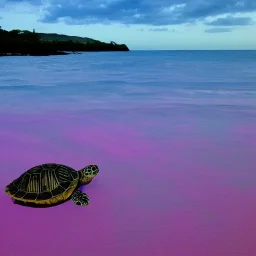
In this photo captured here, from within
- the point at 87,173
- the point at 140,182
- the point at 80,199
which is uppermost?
the point at 87,173

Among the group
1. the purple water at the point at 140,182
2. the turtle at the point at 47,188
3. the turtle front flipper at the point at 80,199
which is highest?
the turtle at the point at 47,188

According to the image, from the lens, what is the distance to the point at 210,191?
5023 millimetres

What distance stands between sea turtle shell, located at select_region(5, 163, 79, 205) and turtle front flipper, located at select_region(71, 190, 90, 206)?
3.7 inches

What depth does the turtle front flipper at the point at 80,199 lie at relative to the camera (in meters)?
4.42

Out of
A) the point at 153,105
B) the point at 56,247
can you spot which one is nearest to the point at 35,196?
the point at 56,247

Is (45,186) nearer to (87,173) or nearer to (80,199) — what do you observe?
(80,199)

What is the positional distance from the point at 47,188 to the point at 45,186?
4 cm

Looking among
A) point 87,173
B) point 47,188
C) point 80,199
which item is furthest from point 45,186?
point 87,173

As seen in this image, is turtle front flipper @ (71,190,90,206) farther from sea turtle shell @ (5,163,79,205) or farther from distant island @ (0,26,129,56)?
distant island @ (0,26,129,56)

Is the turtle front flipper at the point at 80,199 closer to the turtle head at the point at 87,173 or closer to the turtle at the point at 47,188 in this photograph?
the turtle at the point at 47,188

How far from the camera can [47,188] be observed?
4.18 meters

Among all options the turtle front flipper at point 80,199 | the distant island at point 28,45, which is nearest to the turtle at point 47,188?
the turtle front flipper at point 80,199

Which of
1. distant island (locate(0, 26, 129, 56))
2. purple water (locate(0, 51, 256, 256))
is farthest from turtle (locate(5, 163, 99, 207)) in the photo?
distant island (locate(0, 26, 129, 56))

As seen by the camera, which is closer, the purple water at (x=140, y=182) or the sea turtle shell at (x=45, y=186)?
the purple water at (x=140, y=182)
